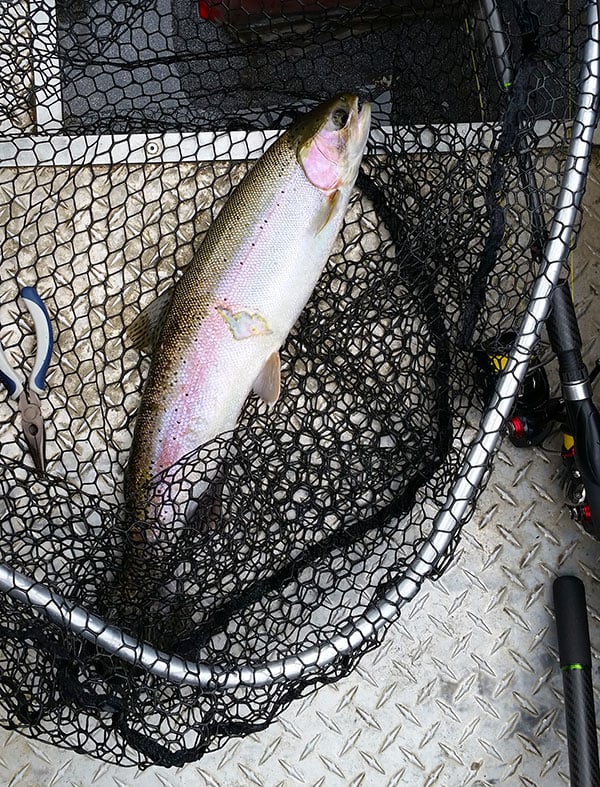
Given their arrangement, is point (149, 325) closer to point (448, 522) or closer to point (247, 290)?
point (247, 290)

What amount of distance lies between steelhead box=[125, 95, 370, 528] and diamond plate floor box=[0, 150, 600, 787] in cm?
72

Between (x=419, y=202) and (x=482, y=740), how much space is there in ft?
4.36

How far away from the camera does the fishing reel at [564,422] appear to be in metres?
1.83

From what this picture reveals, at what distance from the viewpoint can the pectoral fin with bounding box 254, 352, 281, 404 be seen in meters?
1.81

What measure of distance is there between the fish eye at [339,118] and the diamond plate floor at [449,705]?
1.03 meters

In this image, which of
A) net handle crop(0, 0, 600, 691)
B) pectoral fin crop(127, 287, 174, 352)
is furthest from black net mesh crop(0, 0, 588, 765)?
pectoral fin crop(127, 287, 174, 352)

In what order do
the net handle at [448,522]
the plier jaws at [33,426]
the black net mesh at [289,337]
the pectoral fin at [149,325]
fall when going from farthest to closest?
the plier jaws at [33,426]
the pectoral fin at [149,325]
the black net mesh at [289,337]
the net handle at [448,522]

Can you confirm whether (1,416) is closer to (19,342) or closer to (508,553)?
(19,342)

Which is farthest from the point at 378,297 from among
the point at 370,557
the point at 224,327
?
the point at 370,557

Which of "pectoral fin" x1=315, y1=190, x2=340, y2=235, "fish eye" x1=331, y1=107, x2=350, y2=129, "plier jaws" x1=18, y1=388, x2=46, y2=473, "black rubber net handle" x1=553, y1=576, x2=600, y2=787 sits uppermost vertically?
"fish eye" x1=331, y1=107, x2=350, y2=129

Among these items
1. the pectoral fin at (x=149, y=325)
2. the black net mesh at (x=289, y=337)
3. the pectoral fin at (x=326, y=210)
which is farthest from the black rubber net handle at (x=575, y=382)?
the pectoral fin at (x=149, y=325)

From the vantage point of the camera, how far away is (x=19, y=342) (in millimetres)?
2133

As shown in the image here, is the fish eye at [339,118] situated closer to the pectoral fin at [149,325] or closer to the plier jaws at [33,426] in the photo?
the pectoral fin at [149,325]

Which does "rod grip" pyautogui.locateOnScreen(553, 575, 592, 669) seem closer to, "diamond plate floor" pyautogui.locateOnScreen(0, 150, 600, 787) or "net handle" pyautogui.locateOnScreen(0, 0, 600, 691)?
"diamond plate floor" pyautogui.locateOnScreen(0, 150, 600, 787)
